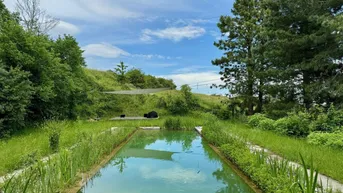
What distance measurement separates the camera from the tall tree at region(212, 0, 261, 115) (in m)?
14.4

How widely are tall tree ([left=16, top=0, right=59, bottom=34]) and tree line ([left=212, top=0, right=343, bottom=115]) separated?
1031cm

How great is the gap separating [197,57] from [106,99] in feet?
22.4

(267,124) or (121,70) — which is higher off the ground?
(121,70)

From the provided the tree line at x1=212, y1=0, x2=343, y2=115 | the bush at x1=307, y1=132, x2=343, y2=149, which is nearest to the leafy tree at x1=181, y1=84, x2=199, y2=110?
the tree line at x1=212, y1=0, x2=343, y2=115

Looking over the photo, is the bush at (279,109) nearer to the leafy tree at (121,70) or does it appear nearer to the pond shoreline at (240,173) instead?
the pond shoreline at (240,173)

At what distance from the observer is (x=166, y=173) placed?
17.2ft

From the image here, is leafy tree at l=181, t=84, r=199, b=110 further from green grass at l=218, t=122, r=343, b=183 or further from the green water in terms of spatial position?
green grass at l=218, t=122, r=343, b=183

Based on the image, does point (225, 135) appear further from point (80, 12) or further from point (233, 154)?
point (80, 12)

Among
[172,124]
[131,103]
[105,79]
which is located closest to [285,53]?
[172,124]

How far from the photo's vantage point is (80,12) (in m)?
11.0

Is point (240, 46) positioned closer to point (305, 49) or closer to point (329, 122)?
point (305, 49)

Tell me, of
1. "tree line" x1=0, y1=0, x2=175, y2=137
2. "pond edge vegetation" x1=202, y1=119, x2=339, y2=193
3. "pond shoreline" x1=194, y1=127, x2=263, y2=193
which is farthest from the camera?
"tree line" x1=0, y1=0, x2=175, y2=137

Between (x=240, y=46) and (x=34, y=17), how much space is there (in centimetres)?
1204

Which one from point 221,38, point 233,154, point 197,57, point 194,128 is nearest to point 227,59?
point 221,38
